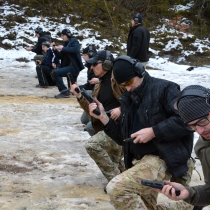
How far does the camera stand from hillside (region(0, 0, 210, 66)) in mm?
19344

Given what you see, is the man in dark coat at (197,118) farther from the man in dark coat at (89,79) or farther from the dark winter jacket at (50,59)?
the dark winter jacket at (50,59)

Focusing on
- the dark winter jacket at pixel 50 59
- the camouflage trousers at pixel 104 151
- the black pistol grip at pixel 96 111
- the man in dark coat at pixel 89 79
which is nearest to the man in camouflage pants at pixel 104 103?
the camouflage trousers at pixel 104 151

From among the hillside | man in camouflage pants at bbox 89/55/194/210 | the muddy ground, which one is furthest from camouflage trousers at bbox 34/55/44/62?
man in camouflage pants at bbox 89/55/194/210

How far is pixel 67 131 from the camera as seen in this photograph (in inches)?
335

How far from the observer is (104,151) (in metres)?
5.30

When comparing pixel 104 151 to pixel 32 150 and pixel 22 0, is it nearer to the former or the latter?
pixel 32 150

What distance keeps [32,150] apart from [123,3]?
678 inches

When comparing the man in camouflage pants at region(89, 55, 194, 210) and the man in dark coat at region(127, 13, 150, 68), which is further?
the man in dark coat at region(127, 13, 150, 68)

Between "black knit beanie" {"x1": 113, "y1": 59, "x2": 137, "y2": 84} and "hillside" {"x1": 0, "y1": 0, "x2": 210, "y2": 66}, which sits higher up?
"black knit beanie" {"x1": 113, "y1": 59, "x2": 137, "y2": 84}

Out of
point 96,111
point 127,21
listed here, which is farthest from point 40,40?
point 96,111

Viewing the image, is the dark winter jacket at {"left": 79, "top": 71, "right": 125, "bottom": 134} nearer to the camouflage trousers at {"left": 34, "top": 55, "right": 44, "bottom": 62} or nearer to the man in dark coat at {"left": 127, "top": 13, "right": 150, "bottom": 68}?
the man in dark coat at {"left": 127, "top": 13, "right": 150, "bottom": 68}

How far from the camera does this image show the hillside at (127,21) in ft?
63.5

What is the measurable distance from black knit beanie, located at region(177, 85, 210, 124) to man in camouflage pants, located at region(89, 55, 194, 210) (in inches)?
37.7

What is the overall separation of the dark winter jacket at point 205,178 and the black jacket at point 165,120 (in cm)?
75
